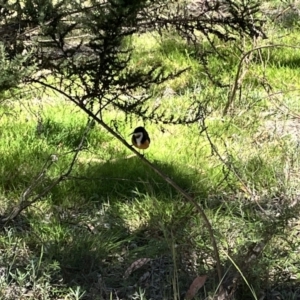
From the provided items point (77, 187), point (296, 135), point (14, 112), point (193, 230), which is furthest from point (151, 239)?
point (14, 112)

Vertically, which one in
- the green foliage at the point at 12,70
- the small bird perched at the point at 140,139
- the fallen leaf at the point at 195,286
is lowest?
the fallen leaf at the point at 195,286

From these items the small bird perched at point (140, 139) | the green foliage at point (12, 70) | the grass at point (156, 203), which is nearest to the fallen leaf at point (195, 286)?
the grass at point (156, 203)

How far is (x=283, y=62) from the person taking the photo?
5430 mm

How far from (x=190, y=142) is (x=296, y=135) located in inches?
27.3

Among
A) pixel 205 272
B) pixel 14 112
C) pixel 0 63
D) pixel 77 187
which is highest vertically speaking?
pixel 0 63

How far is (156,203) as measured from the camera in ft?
10.3

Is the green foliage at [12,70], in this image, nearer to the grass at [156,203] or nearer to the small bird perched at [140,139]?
the grass at [156,203]

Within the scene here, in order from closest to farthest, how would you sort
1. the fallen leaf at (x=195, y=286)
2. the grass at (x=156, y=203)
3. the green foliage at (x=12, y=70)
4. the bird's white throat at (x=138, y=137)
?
the green foliage at (x=12, y=70) → the fallen leaf at (x=195, y=286) → the grass at (x=156, y=203) → the bird's white throat at (x=138, y=137)

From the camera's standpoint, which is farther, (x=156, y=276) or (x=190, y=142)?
(x=190, y=142)

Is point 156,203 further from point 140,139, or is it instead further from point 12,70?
point 12,70

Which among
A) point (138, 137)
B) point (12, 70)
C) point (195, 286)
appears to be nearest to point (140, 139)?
point (138, 137)

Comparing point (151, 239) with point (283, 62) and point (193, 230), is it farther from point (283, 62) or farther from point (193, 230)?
point (283, 62)

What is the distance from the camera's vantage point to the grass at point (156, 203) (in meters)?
2.72

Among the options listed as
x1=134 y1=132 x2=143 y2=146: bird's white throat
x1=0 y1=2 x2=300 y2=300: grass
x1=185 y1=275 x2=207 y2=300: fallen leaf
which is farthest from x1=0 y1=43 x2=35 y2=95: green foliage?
x1=134 y1=132 x2=143 y2=146: bird's white throat
